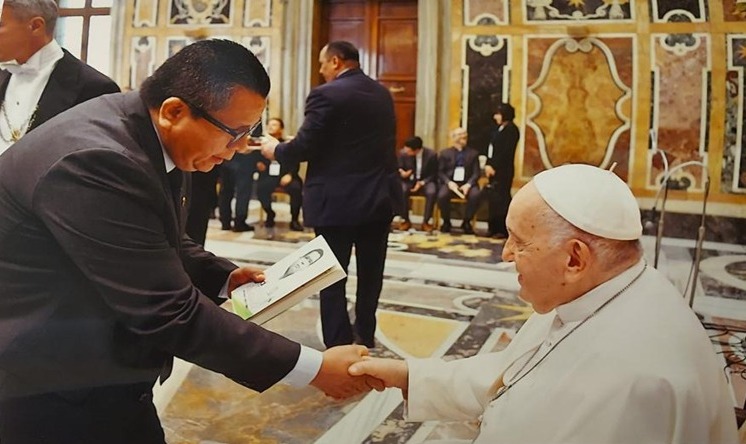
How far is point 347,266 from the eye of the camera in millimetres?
3928

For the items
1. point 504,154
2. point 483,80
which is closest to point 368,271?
point 504,154

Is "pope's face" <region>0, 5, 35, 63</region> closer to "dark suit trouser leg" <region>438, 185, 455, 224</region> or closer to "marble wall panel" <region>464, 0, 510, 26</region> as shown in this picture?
"dark suit trouser leg" <region>438, 185, 455, 224</region>

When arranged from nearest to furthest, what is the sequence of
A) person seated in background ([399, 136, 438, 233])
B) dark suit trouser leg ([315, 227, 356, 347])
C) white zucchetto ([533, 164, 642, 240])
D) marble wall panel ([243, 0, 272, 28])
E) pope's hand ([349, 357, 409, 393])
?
1. white zucchetto ([533, 164, 642, 240])
2. pope's hand ([349, 357, 409, 393])
3. dark suit trouser leg ([315, 227, 356, 347])
4. person seated in background ([399, 136, 438, 233])
5. marble wall panel ([243, 0, 272, 28])

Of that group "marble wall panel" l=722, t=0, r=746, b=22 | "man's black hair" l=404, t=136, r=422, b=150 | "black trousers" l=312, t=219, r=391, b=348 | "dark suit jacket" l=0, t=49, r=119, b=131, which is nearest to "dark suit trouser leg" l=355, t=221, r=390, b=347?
"black trousers" l=312, t=219, r=391, b=348

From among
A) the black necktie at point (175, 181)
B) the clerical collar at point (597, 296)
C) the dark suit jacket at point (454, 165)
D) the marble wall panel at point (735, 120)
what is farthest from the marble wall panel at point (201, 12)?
the clerical collar at point (597, 296)

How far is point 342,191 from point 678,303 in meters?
2.32

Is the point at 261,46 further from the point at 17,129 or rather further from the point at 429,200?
the point at 17,129

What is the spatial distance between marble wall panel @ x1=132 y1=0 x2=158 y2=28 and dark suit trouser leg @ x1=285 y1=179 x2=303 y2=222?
2.52 m

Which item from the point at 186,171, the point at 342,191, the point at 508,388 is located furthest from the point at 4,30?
the point at 508,388

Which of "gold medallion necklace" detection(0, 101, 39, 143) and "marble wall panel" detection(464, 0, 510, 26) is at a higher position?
"marble wall panel" detection(464, 0, 510, 26)

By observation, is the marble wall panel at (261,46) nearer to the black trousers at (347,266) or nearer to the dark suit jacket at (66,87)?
the black trousers at (347,266)

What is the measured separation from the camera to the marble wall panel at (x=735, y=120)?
8906 millimetres

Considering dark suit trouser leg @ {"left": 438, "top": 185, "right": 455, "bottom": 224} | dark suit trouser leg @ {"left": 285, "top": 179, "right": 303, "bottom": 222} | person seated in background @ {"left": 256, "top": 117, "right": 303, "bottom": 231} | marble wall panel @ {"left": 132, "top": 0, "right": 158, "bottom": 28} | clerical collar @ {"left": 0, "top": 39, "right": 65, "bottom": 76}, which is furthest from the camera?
dark suit trouser leg @ {"left": 438, "top": 185, "right": 455, "bottom": 224}

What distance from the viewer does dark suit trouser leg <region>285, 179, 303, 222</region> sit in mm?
8812
